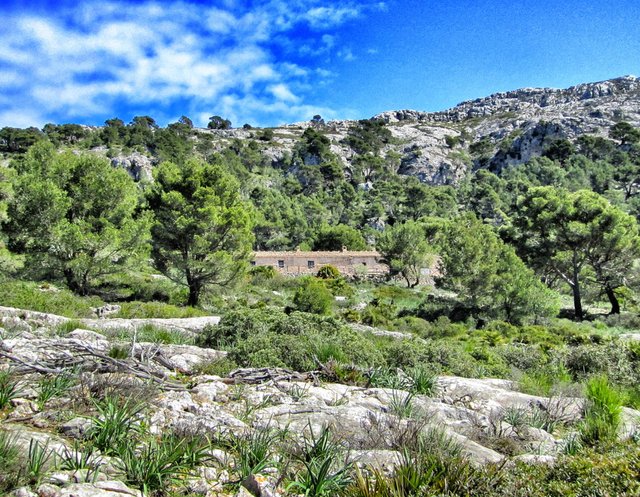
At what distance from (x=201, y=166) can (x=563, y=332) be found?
19.9 m

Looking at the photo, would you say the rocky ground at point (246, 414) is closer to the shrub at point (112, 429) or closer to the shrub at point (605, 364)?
the shrub at point (112, 429)

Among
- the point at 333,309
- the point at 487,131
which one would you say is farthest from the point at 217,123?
the point at 333,309

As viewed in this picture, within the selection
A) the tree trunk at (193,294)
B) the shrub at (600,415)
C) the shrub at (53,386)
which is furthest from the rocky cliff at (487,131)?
the shrub at (53,386)

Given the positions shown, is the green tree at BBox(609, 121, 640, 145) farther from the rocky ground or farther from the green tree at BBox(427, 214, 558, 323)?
the rocky ground

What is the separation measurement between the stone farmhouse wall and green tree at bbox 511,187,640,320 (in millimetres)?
19111

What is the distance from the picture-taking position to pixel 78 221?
19.3 meters

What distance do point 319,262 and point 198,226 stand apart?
90.9 ft

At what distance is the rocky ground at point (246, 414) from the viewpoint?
3602 mm

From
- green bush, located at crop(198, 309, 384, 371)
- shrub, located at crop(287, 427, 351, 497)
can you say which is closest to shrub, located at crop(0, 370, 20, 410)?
shrub, located at crop(287, 427, 351, 497)

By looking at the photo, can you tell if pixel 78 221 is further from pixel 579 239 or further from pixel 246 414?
pixel 579 239

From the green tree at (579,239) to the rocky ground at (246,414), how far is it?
26.2 metres

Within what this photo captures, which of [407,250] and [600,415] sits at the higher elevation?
[407,250]

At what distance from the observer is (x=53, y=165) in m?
20.6

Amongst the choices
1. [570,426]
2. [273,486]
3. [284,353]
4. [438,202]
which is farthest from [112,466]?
[438,202]
